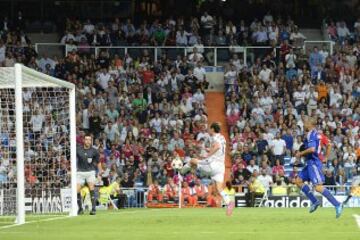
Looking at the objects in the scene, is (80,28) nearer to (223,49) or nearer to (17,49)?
(17,49)

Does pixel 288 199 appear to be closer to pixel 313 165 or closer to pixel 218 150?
pixel 218 150

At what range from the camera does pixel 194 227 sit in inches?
731

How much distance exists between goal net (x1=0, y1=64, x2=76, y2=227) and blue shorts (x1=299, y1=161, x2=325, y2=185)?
5.31m

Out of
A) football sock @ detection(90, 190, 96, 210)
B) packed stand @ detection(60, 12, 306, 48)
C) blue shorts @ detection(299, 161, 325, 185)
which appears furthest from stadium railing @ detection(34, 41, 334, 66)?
blue shorts @ detection(299, 161, 325, 185)

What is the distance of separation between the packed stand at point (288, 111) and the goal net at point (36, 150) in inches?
256

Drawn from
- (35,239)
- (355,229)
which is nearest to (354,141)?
(355,229)

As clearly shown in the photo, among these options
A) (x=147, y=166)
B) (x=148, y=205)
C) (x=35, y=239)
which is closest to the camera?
(x=35, y=239)

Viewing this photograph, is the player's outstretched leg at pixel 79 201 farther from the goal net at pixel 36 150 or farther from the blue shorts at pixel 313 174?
the blue shorts at pixel 313 174

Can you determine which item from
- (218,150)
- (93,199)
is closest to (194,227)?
(218,150)

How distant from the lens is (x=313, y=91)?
122ft

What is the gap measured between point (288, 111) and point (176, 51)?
545 cm

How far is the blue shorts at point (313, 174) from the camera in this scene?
21062 mm

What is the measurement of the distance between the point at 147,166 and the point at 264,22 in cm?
1047

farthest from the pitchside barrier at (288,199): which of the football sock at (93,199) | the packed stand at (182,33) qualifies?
the packed stand at (182,33)
